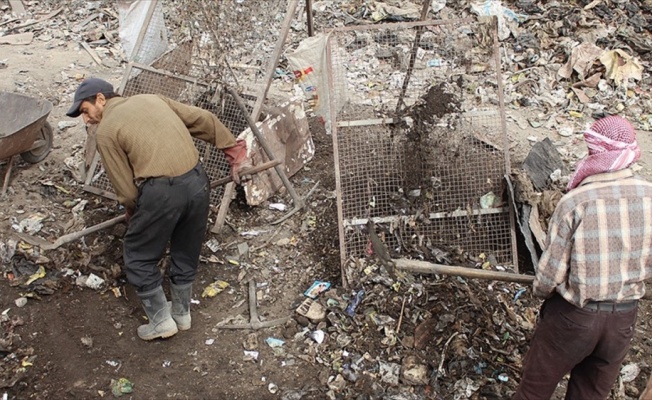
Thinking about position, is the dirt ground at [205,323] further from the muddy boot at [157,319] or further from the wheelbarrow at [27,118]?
the wheelbarrow at [27,118]

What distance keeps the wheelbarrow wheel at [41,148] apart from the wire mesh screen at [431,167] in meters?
3.07

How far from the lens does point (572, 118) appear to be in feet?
22.7

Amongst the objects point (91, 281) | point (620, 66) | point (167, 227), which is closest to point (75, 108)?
point (167, 227)

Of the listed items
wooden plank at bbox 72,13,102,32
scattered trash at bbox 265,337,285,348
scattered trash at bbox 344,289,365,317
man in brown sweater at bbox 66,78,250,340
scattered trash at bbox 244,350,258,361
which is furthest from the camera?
wooden plank at bbox 72,13,102,32

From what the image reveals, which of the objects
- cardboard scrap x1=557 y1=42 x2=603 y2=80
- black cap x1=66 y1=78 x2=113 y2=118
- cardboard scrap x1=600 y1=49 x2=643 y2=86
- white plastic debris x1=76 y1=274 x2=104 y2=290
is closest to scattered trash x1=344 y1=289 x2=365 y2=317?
white plastic debris x1=76 y1=274 x2=104 y2=290

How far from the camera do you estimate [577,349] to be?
309 cm

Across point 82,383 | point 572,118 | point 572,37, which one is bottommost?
point 82,383

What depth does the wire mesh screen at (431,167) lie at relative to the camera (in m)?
4.86

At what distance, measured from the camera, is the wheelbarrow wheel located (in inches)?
237

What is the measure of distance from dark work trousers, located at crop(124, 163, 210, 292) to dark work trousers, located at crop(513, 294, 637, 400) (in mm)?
2325

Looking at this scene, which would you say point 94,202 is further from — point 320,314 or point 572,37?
point 572,37

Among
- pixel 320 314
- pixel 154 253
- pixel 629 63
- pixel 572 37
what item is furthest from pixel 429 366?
pixel 572 37

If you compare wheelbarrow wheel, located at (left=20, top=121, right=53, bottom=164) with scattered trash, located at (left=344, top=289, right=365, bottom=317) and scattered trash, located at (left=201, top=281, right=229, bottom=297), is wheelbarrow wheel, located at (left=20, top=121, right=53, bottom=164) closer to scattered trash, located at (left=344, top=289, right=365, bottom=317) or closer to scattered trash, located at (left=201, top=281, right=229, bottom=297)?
scattered trash, located at (left=201, top=281, right=229, bottom=297)

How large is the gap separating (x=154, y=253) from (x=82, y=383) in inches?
38.6
